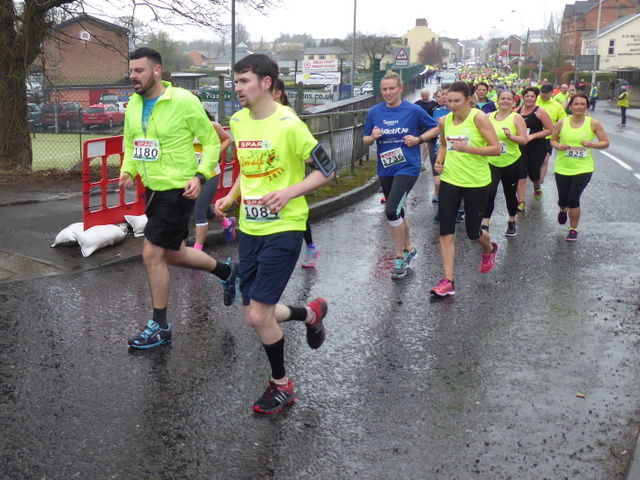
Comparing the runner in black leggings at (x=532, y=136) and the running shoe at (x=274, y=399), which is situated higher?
the runner in black leggings at (x=532, y=136)

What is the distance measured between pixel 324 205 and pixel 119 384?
6.60 m

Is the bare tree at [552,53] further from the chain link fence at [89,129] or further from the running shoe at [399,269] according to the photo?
the running shoe at [399,269]

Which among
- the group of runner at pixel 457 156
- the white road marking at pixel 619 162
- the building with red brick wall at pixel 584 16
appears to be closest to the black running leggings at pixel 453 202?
the group of runner at pixel 457 156

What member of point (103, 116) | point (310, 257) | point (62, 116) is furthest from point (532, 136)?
point (103, 116)

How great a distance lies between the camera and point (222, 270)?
5738 mm

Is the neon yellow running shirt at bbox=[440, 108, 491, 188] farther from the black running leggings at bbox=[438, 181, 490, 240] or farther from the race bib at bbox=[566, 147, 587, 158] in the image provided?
the race bib at bbox=[566, 147, 587, 158]

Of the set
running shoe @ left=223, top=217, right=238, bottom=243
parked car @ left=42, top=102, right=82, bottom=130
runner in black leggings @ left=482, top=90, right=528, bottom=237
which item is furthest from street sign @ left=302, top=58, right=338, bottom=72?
running shoe @ left=223, top=217, right=238, bottom=243

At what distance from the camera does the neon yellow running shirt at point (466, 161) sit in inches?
265

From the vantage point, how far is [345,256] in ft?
27.0

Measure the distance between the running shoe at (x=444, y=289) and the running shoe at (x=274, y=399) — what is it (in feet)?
8.61

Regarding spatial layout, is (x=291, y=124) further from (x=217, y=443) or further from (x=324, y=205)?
Answer: (x=324, y=205)

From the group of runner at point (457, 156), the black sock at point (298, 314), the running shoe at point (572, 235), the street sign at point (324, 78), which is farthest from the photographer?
the street sign at point (324, 78)

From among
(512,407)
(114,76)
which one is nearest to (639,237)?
(512,407)

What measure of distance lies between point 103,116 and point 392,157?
24.2 m
